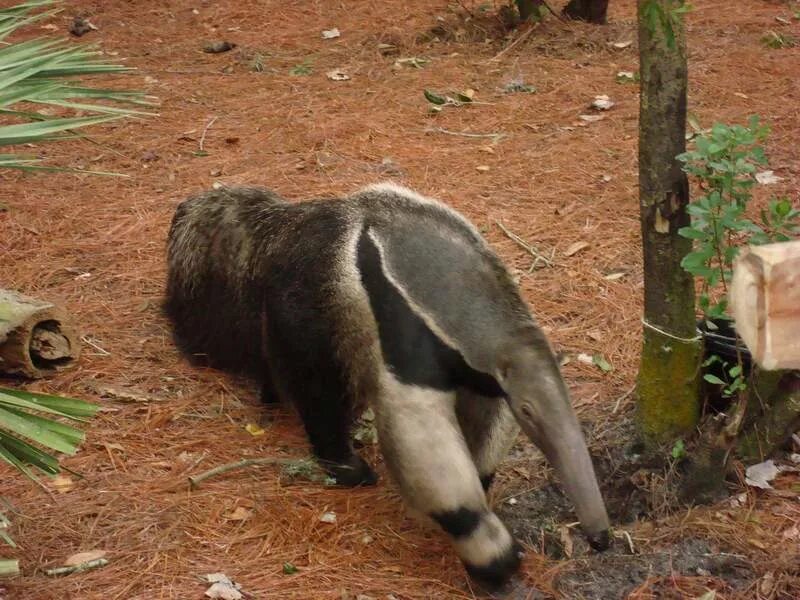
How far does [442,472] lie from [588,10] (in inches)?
292

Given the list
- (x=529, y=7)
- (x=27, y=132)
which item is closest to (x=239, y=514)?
(x=27, y=132)

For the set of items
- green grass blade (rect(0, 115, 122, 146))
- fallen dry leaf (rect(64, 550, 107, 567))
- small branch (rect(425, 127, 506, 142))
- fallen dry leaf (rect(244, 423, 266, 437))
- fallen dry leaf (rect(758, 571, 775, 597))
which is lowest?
fallen dry leaf (rect(758, 571, 775, 597))

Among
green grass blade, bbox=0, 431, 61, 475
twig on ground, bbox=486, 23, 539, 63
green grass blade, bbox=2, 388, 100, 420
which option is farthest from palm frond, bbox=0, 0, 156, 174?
twig on ground, bbox=486, 23, 539, 63

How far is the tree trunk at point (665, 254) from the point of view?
3.72 meters

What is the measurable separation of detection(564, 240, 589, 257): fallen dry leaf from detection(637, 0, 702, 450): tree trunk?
174 cm

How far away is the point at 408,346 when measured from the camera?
3.58 m

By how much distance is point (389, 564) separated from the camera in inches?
152

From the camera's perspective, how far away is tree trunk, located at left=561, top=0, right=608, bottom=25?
9922 millimetres

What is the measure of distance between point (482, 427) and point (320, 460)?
768mm

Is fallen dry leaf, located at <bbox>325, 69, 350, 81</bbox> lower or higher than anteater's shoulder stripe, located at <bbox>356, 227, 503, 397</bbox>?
lower

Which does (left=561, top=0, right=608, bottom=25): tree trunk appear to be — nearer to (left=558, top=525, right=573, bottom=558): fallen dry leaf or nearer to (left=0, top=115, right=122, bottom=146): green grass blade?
(left=558, top=525, right=573, bottom=558): fallen dry leaf

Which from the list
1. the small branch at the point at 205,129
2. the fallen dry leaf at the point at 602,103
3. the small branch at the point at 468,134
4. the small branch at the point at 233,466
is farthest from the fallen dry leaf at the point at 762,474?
the small branch at the point at 205,129

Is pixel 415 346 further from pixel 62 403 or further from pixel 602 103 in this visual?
pixel 602 103

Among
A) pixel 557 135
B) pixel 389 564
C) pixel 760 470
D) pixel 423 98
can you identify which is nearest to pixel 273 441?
pixel 389 564
